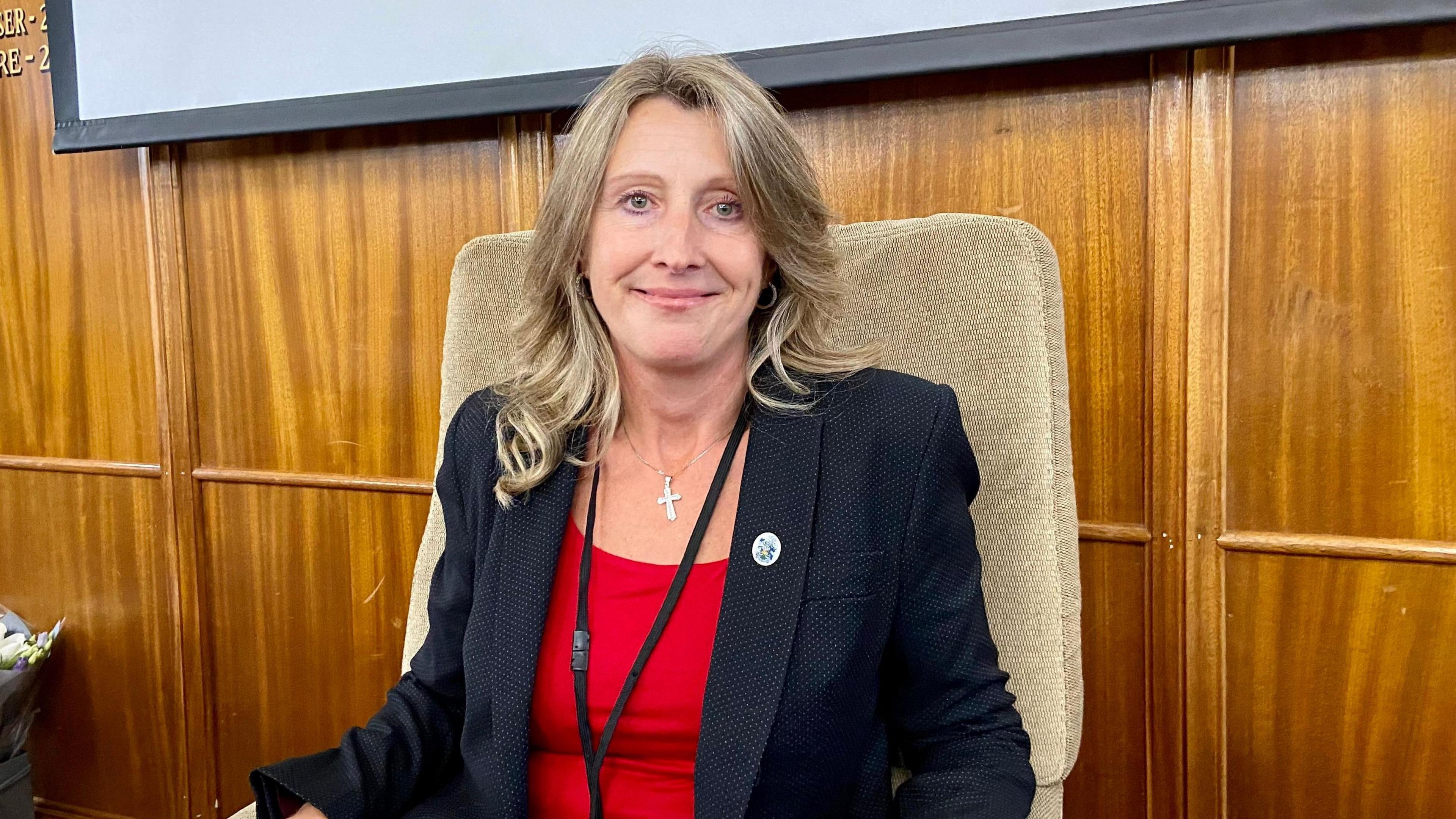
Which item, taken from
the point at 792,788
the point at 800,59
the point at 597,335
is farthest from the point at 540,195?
the point at 792,788

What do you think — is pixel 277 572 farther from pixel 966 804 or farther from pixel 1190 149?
pixel 1190 149

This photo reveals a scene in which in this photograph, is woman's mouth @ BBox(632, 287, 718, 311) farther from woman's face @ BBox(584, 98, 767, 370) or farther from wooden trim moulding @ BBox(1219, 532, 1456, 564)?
wooden trim moulding @ BBox(1219, 532, 1456, 564)

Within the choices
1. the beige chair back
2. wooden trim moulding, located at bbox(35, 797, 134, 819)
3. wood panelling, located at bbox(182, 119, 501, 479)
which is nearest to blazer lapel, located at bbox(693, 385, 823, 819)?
the beige chair back

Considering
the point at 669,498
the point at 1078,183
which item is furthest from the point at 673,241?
the point at 1078,183

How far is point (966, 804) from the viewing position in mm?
983

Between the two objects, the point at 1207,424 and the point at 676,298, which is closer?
the point at 676,298

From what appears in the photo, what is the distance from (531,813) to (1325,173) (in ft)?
4.16

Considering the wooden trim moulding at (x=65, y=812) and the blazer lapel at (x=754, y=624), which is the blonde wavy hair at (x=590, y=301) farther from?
the wooden trim moulding at (x=65, y=812)

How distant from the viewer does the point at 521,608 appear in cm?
109

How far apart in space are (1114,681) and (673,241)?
0.98 metres

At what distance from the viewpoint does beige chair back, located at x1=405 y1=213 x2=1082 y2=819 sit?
44.8 inches

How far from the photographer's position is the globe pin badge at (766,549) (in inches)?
40.8

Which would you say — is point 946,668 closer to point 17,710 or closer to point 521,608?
point 521,608

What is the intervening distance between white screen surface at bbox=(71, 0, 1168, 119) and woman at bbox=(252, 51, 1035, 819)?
0.49m
